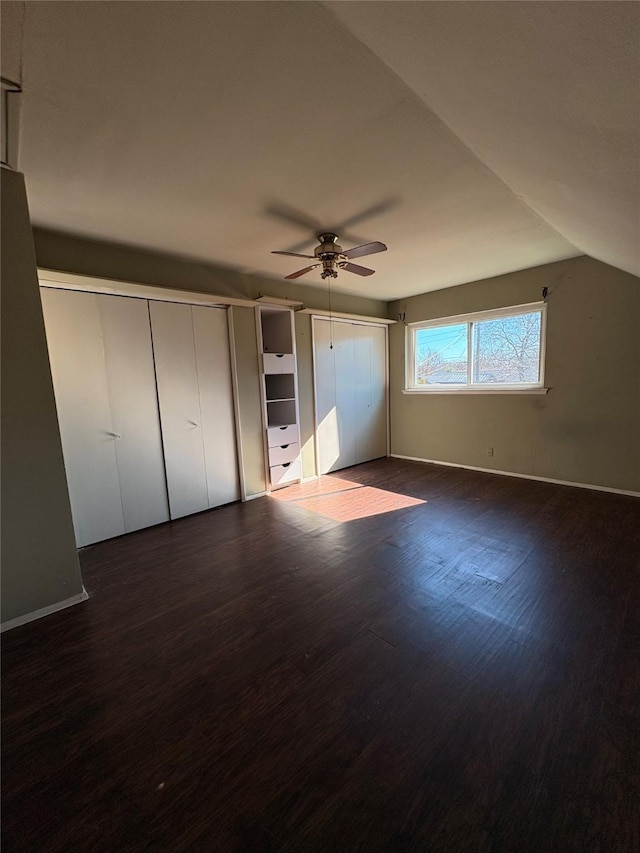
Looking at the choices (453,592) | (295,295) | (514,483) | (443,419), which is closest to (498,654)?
(453,592)

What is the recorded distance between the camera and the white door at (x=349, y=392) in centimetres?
484

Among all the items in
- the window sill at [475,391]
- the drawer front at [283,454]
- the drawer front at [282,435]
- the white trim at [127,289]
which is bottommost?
the drawer front at [283,454]

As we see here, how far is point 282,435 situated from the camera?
14.1ft

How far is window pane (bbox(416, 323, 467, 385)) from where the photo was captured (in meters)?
4.92

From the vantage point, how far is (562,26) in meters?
0.79

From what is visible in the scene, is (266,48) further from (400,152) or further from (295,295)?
(295,295)

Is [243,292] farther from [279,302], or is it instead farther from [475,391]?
[475,391]

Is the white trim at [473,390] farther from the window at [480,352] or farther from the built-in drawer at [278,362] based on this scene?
the built-in drawer at [278,362]

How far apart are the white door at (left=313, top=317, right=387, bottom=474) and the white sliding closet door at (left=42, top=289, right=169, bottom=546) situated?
7.31 ft

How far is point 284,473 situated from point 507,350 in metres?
3.33

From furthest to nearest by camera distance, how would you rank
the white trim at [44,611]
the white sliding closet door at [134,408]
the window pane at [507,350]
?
1. the window pane at [507,350]
2. the white sliding closet door at [134,408]
3. the white trim at [44,611]

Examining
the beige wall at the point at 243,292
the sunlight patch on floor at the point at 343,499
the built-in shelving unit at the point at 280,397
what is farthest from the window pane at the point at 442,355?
the built-in shelving unit at the point at 280,397

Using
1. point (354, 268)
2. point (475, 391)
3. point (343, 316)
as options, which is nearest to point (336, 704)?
point (354, 268)

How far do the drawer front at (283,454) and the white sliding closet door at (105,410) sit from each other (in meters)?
1.29
